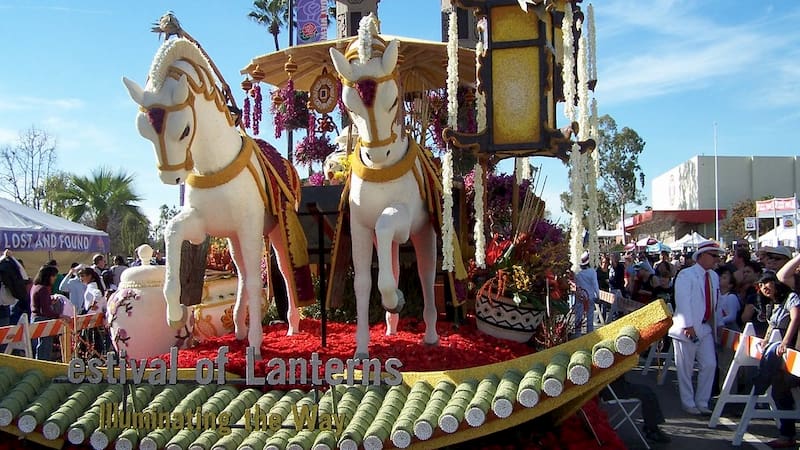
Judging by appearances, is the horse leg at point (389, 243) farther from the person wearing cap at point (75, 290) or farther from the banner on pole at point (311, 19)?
the banner on pole at point (311, 19)

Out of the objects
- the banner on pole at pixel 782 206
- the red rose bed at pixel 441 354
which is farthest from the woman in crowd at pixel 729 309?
the banner on pole at pixel 782 206

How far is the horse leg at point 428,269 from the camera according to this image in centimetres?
541

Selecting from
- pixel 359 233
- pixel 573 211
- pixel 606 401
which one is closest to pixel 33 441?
pixel 359 233

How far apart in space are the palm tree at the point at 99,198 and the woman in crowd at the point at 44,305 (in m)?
16.9

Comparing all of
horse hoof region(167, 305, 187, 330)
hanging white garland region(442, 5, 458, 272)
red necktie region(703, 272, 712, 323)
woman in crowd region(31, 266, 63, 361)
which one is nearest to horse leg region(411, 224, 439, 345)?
hanging white garland region(442, 5, 458, 272)

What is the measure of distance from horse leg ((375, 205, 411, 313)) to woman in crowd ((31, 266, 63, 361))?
563 cm

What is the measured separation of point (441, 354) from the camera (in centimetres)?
487

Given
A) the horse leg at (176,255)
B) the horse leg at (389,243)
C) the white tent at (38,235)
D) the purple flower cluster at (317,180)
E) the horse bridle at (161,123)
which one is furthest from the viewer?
the white tent at (38,235)

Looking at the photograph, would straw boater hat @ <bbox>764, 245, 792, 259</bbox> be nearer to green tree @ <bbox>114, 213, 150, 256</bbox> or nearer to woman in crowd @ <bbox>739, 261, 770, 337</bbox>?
woman in crowd @ <bbox>739, 261, 770, 337</bbox>

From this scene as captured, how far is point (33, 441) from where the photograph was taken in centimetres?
443

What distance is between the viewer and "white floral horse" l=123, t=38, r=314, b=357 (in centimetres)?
442

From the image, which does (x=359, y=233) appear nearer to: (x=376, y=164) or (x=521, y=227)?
(x=376, y=164)

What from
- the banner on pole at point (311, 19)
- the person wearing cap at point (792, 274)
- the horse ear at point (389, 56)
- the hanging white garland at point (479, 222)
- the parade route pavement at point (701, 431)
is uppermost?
the banner on pole at point (311, 19)

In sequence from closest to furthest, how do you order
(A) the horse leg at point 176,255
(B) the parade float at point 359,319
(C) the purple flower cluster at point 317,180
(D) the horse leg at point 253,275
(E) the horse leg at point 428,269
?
(B) the parade float at point 359,319
(A) the horse leg at point 176,255
(D) the horse leg at point 253,275
(E) the horse leg at point 428,269
(C) the purple flower cluster at point 317,180
